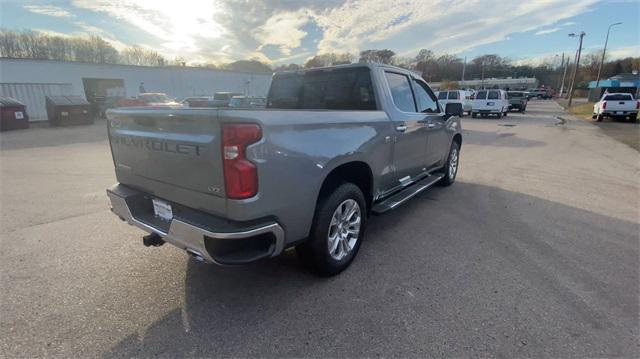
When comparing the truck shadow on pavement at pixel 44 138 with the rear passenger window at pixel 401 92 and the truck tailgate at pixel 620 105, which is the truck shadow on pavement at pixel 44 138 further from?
the truck tailgate at pixel 620 105

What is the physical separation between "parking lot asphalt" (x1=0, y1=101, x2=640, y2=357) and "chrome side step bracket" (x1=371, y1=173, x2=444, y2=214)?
0.43 metres

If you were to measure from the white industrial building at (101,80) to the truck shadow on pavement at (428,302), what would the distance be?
26.0 meters

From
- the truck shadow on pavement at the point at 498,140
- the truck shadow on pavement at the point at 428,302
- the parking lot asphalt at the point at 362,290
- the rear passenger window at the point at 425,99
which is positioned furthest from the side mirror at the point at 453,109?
the truck shadow on pavement at the point at 498,140

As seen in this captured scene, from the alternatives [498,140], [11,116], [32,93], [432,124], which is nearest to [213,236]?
[432,124]

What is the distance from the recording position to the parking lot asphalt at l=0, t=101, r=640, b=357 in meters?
2.33

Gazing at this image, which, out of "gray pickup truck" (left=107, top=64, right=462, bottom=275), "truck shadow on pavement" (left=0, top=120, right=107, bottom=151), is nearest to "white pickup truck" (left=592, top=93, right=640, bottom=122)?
"gray pickup truck" (left=107, top=64, right=462, bottom=275)

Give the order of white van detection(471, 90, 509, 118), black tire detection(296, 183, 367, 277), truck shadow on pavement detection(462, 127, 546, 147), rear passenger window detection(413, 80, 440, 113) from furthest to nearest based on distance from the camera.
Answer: white van detection(471, 90, 509, 118), truck shadow on pavement detection(462, 127, 546, 147), rear passenger window detection(413, 80, 440, 113), black tire detection(296, 183, 367, 277)

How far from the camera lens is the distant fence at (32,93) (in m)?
20.9

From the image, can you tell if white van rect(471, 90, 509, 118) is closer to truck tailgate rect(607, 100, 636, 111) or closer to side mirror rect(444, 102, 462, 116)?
truck tailgate rect(607, 100, 636, 111)

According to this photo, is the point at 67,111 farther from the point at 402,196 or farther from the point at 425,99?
the point at 402,196

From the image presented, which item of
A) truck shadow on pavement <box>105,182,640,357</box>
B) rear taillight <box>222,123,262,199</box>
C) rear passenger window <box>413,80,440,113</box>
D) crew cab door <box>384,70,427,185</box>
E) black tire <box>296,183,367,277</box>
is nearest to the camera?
rear taillight <box>222,123,262,199</box>

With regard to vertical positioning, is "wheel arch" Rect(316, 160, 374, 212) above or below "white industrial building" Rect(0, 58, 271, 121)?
below

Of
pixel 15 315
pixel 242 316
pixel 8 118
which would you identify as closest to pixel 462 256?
pixel 242 316

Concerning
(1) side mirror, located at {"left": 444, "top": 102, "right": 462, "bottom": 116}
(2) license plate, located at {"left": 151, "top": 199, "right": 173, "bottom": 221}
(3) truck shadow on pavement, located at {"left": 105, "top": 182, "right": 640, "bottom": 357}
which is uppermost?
(1) side mirror, located at {"left": 444, "top": 102, "right": 462, "bottom": 116}
